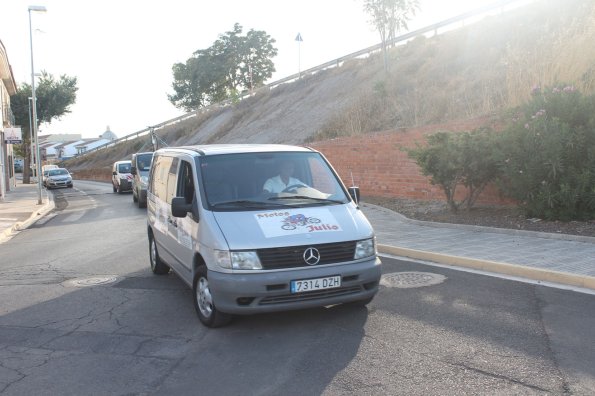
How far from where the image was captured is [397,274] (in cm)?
792

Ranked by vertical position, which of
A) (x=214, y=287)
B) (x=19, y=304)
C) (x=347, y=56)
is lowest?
(x=19, y=304)

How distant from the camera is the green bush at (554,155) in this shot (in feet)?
32.6

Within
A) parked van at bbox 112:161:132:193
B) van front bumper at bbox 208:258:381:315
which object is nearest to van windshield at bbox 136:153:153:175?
parked van at bbox 112:161:132:193

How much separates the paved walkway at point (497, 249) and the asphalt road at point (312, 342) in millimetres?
441

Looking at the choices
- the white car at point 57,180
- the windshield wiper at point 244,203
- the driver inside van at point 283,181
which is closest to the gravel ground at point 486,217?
the driver inside van at point 283,181

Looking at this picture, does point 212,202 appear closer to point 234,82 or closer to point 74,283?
point 74,283

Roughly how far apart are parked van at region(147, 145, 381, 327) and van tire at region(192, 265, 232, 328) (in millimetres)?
10

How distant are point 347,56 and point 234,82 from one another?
36.1m

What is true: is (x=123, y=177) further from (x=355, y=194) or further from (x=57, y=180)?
(x=355, y=194)

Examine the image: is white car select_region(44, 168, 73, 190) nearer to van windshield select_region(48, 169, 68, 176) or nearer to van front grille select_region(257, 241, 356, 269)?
van windshield select_region(48, 169, 68, 176)

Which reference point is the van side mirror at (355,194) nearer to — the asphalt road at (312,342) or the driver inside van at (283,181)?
the driver inside van at (283,181)

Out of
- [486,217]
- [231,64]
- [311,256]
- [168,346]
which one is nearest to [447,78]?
[486,217]

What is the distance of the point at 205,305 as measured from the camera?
5809 millimetres

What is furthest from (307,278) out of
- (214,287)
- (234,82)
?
(234,82)
